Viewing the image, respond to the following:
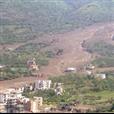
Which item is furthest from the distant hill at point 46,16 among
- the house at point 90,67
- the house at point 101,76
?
the house at point 101,76

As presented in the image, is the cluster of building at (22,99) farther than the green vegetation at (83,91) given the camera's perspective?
No

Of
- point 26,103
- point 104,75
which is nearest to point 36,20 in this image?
point 104,75

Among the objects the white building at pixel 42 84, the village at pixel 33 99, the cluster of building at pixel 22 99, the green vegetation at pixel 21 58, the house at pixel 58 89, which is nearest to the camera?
the cluster of building at pixel 22 99

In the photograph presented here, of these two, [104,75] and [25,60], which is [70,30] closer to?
[25,60]

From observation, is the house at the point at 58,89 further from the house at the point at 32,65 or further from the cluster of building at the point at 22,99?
the house at the point at 32,65

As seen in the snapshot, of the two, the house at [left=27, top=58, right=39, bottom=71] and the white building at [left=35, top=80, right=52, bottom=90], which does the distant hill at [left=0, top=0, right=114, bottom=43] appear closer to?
the house at [left=27, top=58, right=39, bottom=71]
